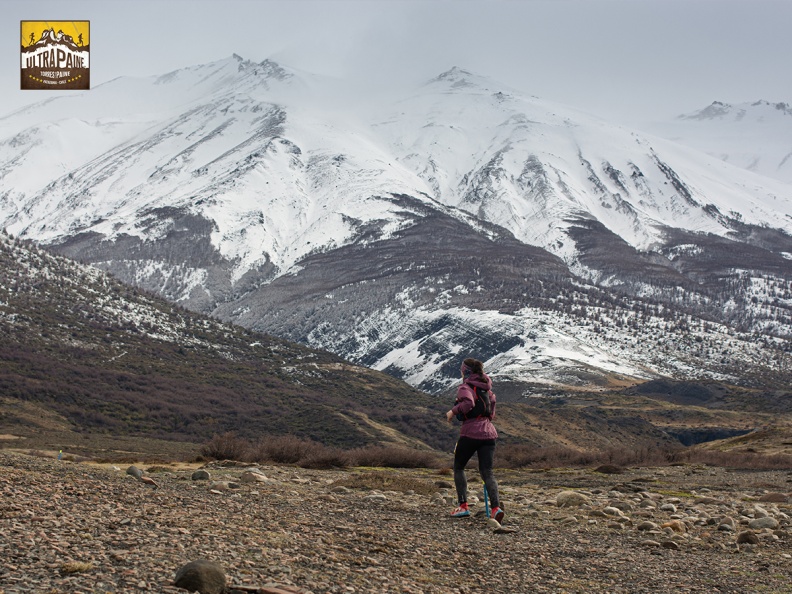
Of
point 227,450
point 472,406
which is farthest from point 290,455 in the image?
point 472,406

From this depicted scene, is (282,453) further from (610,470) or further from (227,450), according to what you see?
(610,470)

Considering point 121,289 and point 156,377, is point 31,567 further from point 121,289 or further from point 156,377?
point 121,289

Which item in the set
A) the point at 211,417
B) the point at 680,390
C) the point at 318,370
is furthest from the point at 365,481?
the point at 680,390

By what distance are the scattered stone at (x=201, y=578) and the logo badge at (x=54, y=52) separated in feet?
112

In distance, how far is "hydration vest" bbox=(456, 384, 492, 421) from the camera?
48.3 feet

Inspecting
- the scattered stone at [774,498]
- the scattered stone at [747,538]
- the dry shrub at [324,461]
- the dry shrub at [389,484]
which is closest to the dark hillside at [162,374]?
the dry shrub at [324,461]

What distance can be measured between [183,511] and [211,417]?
79445 mm

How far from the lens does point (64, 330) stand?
112188 millimetres

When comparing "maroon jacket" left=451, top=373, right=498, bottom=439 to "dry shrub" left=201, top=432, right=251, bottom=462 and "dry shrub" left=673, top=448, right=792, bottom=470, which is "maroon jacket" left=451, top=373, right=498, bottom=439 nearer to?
"dry shrub" left=201, top=432, right=251, bottom=462

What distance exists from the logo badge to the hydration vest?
29.5m

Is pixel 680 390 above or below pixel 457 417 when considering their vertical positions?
below

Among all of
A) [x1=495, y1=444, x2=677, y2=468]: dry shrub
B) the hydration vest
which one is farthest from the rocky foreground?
[x1=495, y1=444, x2=677, y2=468]: dry shrub

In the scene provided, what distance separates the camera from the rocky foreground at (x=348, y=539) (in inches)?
344

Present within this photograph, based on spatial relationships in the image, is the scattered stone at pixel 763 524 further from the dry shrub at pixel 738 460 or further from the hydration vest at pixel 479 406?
the dry shrub at pixel 738 460
